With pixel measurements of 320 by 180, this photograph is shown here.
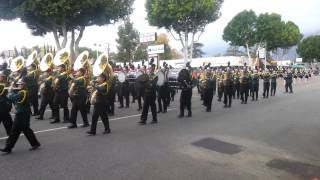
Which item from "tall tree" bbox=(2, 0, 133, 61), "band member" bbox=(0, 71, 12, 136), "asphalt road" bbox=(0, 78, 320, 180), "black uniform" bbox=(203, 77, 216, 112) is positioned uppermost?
"tall tree" bbox=(2, 0, 133, 61)

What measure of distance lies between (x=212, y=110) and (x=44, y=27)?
17119mm

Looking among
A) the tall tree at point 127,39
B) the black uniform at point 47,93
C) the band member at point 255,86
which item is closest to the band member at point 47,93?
the black uniform at point 47,93

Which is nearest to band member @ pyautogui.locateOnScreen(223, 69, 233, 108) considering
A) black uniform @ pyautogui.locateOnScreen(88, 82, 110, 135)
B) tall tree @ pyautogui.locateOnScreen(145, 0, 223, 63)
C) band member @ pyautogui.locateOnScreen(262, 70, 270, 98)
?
band member @ pyautogui.locateOnScreen(262, 70, 270, 98)

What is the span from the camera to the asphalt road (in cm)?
679

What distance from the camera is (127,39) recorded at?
6325 cm

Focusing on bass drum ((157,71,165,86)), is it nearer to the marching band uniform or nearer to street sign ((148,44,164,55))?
the marching band uniform

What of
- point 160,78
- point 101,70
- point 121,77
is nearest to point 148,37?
point 121,77

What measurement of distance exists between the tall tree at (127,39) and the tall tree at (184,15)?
21.0 meters

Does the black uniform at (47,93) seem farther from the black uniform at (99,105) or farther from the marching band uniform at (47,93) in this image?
the black uniform at (99,105)

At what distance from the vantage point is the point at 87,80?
440 inches

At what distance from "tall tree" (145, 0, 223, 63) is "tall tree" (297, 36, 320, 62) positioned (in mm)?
81469

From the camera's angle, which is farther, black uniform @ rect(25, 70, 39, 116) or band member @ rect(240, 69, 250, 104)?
band member @ rect(240, 69, 250, 104)

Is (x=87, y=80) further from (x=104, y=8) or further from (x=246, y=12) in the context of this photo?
(x=246, y=12)

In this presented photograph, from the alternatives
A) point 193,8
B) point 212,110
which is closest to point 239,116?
point 212,110
